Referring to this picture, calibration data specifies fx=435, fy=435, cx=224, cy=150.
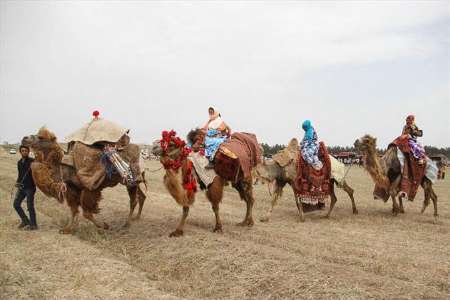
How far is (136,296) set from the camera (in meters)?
5.55

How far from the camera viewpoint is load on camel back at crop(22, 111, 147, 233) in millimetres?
8695

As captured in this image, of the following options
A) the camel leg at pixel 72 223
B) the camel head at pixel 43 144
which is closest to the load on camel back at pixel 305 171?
the camel leg at pixel 72 223

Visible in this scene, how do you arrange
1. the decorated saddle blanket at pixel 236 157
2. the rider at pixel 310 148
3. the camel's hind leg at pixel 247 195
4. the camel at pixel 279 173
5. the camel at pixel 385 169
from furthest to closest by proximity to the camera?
1. the camel at pixel 385 169
2. the camel at pixel 279 173
3. the rider at pixel 310 148
4. the camel's hind leg at pixel 247 195
5. the decorated saddle blanket at pixel 236 157

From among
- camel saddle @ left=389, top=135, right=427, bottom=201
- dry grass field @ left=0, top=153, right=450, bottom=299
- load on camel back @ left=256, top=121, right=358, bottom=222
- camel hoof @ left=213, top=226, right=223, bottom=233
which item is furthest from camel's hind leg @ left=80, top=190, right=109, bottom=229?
camel saddle @ left=389, top=135, right=427, bottom=201

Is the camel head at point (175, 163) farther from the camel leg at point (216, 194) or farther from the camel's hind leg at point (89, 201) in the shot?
the camel's hind leg at point (89, 201)

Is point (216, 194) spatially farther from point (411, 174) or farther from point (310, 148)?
point (411, 174)

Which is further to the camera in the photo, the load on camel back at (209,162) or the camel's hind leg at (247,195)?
the camel's hind leg at (247,195)

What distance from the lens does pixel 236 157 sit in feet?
28.8

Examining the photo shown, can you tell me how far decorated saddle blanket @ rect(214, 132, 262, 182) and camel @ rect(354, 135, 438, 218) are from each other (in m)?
3.18

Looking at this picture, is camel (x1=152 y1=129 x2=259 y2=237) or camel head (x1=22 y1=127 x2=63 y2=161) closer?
camel (x1=152 y1=129 x2=259 y2=237)

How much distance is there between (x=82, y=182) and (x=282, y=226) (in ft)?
14.4

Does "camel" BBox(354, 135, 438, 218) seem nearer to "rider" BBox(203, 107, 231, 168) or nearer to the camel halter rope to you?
"rider" BBox(203, 107, 231, 168)

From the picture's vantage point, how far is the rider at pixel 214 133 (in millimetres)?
8844

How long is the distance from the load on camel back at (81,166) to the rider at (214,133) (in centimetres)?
167
